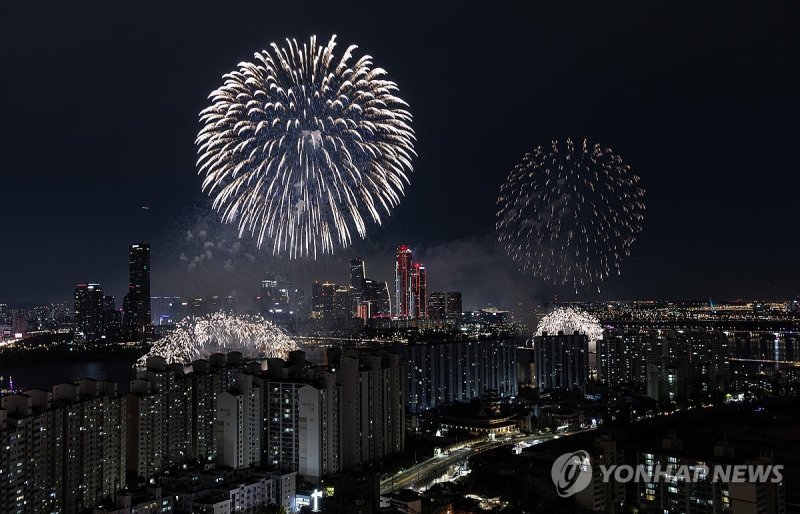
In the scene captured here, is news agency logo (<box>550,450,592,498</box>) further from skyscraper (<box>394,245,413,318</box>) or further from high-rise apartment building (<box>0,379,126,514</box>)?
skyscraper (<box>394,245,413,318</box>)

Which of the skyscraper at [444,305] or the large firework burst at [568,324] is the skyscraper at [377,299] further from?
the large firework burst at [568,324]

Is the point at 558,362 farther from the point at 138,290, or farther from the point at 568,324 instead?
the point at 138,290

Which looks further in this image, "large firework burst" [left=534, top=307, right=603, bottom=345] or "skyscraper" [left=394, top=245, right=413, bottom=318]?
"skyscraper" [left=394, top=245, right=413, bottom=318]

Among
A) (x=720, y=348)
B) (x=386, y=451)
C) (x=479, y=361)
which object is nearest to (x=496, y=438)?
(x=386, y=451)

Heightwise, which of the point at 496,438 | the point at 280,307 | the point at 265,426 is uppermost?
the point at 280,307

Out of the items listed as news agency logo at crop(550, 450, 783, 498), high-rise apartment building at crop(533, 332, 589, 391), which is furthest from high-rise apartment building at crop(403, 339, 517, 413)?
news agency logo at crop(550, 450, 783, 498)

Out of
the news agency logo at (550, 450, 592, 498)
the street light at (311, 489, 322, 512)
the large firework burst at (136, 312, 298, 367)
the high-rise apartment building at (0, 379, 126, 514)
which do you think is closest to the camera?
the high-rise apartment building at (0, 379, 126, 514)

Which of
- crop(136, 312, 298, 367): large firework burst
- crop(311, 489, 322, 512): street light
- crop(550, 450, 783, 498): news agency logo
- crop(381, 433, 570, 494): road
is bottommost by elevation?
crop(381, 433, 570, 494): road

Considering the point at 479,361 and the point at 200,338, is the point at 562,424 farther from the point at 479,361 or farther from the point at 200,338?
the point at 200,338
